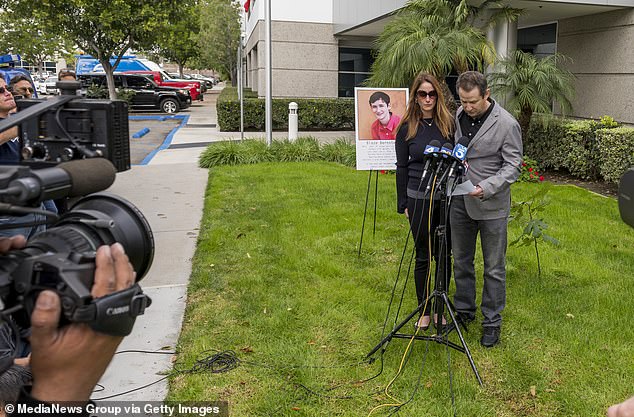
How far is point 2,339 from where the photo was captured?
2727 mm

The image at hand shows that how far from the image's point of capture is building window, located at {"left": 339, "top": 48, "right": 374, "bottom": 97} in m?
21.9

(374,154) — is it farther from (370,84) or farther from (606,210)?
(370,84)

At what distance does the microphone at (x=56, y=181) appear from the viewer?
1.29 m

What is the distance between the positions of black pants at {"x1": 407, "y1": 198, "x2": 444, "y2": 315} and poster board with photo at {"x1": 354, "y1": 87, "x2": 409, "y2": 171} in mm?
1899

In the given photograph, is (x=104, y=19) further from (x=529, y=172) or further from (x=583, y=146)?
(x=583, y=146)

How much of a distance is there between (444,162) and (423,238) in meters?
0.92

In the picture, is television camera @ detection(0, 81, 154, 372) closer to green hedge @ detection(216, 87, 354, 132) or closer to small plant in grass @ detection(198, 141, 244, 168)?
small plant in grass @ detection(198, 141, 244, 168)

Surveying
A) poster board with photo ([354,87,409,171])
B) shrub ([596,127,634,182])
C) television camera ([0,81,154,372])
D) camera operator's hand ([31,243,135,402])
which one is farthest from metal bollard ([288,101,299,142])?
camera operator's hand ([31,243,135,402])

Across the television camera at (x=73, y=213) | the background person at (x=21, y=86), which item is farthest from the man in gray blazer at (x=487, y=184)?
the background person at (x=21, y=86)

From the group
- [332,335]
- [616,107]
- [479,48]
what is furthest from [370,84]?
[332,335]

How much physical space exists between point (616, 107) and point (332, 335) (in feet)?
29.2

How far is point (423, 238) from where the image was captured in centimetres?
460

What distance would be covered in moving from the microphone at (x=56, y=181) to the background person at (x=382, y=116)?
5.09 metres

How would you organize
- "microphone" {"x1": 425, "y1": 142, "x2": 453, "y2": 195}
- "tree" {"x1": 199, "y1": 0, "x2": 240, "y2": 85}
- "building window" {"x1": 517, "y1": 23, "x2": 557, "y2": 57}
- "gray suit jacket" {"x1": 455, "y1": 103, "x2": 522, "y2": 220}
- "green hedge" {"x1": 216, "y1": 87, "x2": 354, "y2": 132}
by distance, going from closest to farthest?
"microphone" {"x1": 425, "y1": 142, "x2": 453, "y2": 195} < "gray suit jacket" {"x1": 455, "y1": 103, "x2": 522, "y2": 220} < "building window" {"x1": 517, "y1": 23, "x2": 557, "y2": 57} < "green hedge" {"x1": 216, "y1": 87, "x2": 354, "y2": 132} < "tree" {"x1": 199, "y1": 0, "x2": 240, "y2": 85}
